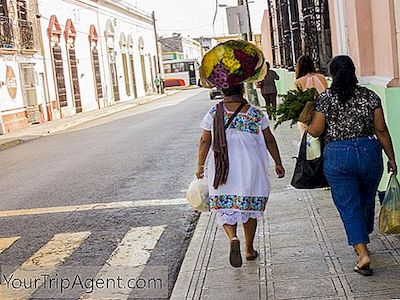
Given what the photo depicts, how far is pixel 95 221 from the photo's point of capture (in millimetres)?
8492

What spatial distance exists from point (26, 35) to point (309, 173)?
26453 mm

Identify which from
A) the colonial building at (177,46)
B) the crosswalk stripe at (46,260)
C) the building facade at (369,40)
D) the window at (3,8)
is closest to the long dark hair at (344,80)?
the building facade at (369,40)

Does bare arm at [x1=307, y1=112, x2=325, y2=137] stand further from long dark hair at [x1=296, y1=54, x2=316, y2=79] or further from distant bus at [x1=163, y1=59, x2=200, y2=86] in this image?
distant bus at [x1=163, y1=59, x2=200, y2=86]

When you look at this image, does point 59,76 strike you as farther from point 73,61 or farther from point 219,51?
point 219,51

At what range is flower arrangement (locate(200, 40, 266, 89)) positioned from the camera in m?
5.68

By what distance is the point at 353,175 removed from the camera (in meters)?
5.20

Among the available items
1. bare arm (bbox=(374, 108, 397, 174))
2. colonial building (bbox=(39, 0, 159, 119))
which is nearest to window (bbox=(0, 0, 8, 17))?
colonial building (bbox=(39, 0, 159, 119))

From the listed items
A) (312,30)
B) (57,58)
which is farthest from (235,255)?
(57,58)

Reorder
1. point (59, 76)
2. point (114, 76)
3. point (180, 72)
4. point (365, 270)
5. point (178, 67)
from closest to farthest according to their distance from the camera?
point (365, 270), point (59, 76), point (114, 76), point (178, 67), point (180, 72)

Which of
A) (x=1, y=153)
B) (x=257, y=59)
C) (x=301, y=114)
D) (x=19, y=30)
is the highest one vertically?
(x=19, y=30)

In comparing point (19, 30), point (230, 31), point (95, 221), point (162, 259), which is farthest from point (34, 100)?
point (162, 259)

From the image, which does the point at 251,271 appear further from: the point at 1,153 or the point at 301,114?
the point at 1,153

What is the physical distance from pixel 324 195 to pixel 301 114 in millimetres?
3153

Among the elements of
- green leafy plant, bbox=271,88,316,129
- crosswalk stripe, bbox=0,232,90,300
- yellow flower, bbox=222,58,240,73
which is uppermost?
yellow flower, bbox=222,58,240,73
